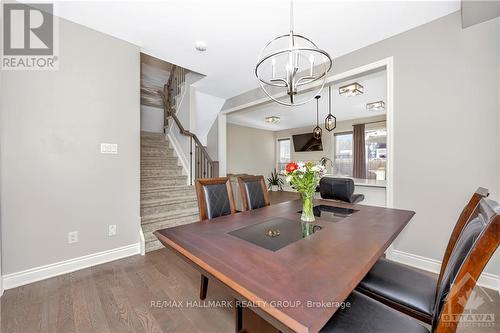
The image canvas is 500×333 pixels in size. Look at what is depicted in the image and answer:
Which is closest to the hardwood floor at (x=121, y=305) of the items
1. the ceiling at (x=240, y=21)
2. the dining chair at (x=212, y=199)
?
the dining chair at (x=212, y=199)

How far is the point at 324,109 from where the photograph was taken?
5.84 metres

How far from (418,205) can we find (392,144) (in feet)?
2.44

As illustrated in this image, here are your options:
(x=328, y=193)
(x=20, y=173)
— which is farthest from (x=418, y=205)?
(x=20, y=173)

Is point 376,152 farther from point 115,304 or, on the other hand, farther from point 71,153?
point 71,153

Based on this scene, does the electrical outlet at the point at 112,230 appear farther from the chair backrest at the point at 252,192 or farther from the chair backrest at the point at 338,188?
A: the chair backrest at the point at 338,188

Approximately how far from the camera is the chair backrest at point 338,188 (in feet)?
8.44

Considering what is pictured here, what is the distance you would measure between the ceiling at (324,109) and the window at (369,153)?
2.07ft

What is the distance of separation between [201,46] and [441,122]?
2935mm

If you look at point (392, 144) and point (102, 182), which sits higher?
point (392, 144)

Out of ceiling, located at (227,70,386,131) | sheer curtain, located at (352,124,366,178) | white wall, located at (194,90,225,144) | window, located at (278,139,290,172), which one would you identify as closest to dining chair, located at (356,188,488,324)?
ceiling, located at (227,70,386,131)

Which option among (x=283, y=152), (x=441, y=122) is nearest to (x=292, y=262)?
(x=441, y=122)

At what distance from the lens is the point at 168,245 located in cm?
127

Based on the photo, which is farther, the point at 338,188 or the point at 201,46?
the point at 201,46

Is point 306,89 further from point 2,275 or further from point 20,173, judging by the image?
point 2,275
